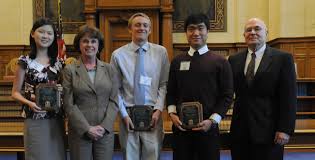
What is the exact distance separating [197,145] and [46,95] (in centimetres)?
115

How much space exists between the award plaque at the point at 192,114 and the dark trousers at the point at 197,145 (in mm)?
93

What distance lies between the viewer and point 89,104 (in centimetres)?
289

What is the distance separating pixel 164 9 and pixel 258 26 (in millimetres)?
5924

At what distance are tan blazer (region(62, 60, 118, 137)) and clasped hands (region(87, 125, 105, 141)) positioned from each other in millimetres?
35

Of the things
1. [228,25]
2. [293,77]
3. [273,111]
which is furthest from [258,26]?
[228,25]

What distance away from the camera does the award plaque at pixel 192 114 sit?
9.47ft

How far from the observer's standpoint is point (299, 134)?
4.59 meters

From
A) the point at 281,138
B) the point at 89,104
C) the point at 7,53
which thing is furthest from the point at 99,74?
the point at 7,53

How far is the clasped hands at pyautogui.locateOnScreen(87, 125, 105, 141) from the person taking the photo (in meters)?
2.81

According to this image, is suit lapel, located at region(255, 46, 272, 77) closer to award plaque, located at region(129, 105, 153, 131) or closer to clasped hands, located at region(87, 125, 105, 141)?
award plaque, located at region(129, 105, 153, 131)

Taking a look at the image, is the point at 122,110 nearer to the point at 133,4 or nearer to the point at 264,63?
the point at 264,63

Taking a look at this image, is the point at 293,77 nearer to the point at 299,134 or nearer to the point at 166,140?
the point at 166,140

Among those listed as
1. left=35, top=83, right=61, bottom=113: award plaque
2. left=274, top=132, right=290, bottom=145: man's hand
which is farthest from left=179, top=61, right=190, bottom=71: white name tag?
left=35, top=83, right=61, bottom=113: award plaque

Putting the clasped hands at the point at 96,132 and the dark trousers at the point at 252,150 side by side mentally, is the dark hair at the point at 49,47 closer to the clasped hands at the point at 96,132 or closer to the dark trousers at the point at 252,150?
the clasped hands at the point at 96,132
